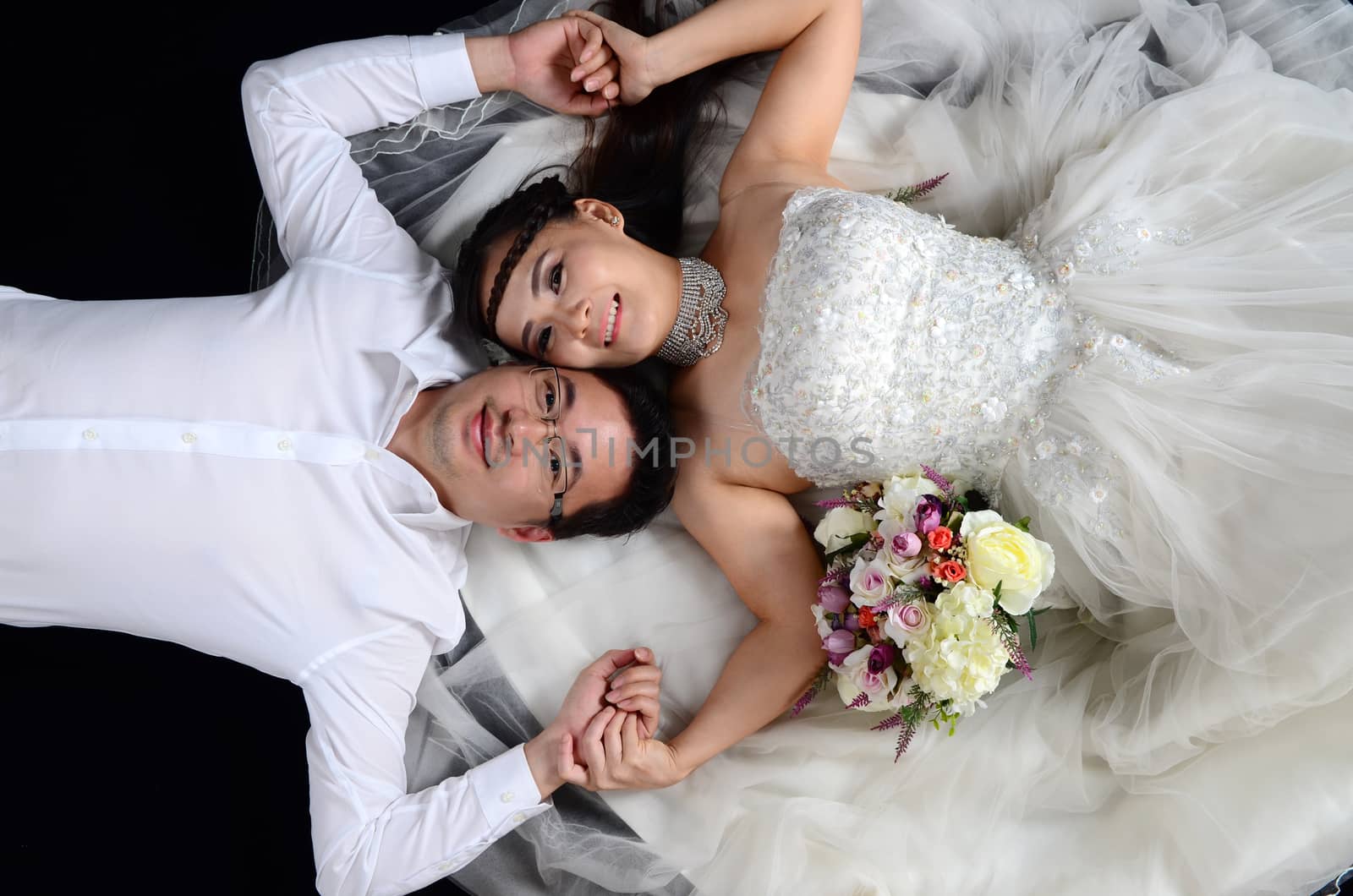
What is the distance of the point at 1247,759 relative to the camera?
1.91 meters

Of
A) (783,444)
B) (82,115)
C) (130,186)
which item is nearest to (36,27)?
(82,115)

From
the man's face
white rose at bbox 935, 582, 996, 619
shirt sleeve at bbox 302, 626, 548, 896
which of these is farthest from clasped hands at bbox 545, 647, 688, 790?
white rose at bbox 935, 582, 996, 619

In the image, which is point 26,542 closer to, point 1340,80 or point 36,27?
point 36,27

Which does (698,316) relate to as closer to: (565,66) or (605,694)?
(565,66)

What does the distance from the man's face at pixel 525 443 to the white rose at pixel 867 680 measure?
707 mm

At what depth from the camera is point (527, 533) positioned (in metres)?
2.34

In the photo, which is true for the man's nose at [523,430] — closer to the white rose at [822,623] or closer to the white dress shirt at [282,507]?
the white dress shirt at [282,507]

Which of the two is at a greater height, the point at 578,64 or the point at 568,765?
the point at 578,64

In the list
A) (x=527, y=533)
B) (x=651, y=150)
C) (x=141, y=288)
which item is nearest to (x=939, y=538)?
(x=527, y=533)

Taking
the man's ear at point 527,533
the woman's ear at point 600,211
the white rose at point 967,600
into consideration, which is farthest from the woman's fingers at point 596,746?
the woman's ear at point 600,211

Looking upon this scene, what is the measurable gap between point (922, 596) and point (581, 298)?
1.04 metres

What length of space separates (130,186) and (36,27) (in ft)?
2.20

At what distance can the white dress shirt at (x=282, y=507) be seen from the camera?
6.71 ft

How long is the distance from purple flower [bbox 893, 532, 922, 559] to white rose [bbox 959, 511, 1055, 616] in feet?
0.33
